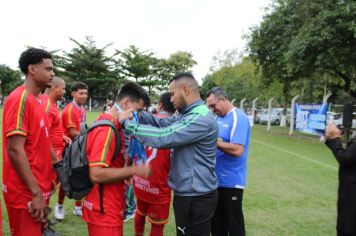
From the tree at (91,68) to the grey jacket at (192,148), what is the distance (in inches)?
1920

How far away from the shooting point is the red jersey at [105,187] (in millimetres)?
2859

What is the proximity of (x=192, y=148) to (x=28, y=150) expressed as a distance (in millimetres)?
1407

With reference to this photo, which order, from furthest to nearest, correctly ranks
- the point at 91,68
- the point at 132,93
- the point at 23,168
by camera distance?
the point at 91,68 → the point at 132,93 → the point at 23,168

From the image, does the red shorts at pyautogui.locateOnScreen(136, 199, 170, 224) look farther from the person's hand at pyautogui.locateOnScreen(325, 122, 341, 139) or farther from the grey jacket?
the person's hand at pyautogui.locateOnScreen(325, 122, 341, 139)

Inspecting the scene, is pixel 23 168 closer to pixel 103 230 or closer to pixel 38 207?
pixel 38 207

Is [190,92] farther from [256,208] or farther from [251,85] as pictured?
[251,85]

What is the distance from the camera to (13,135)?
2996 millimetres

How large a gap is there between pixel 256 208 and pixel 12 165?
525 cm

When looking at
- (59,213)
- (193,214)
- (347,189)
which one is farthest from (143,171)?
(59,213)

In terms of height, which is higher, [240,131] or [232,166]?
[240,131]

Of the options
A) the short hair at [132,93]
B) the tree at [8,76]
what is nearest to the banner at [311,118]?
the short hair at [132,93]

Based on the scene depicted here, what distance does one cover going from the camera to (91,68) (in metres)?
52.8

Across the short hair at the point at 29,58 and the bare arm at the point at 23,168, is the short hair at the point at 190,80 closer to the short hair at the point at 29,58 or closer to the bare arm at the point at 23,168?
the short hair at the point at 29,58

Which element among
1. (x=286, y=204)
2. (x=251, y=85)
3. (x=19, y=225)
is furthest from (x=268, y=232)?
(x=251, y=85)
